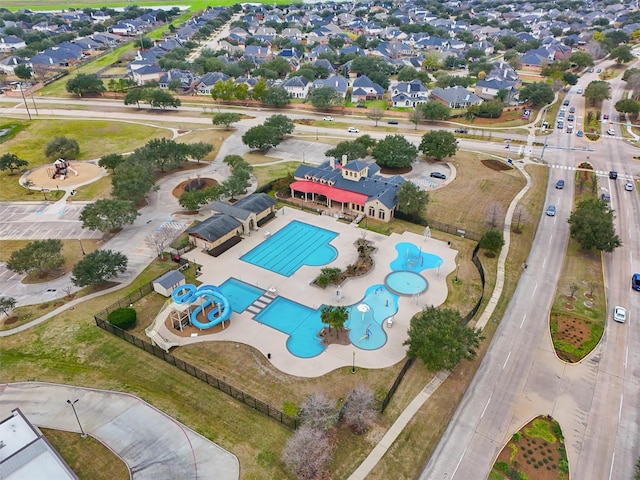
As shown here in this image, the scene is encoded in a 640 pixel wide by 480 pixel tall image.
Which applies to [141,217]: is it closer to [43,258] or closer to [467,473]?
[43,258]

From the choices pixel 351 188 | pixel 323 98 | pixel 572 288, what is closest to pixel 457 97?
pixel 323 98

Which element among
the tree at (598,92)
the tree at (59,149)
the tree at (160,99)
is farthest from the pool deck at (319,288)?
the tree at (598,92)

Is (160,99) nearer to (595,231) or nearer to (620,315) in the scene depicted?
(595,231)

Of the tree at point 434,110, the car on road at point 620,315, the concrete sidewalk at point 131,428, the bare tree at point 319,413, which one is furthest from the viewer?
the tree at point 434,110

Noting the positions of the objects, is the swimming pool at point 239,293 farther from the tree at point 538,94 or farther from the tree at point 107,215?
the tree at point 538,94

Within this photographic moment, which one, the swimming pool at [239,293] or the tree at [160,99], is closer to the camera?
the swimming pool at [239,293]

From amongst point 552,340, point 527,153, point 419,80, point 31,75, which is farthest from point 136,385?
point 31,75
